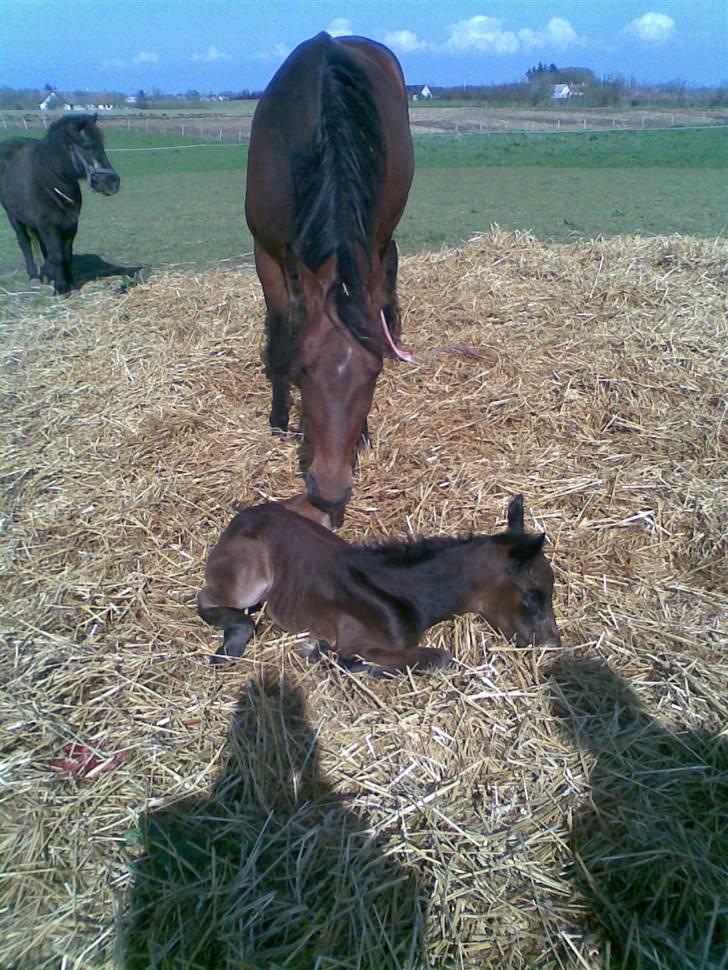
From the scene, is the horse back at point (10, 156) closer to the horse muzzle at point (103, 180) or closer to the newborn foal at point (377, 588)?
the horse muzzle at point (103, 180)

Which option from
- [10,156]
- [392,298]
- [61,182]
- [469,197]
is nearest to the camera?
[392,298]

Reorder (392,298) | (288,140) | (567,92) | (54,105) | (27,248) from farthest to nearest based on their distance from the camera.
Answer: (567,92) < (54,105) < (27,248) < (392,298) < (288,140)

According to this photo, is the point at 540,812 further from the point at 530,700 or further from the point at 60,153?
the point at 60,153

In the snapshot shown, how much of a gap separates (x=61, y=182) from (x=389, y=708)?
329 inches

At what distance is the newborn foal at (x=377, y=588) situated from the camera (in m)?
2.61

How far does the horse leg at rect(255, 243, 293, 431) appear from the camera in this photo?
4012mm

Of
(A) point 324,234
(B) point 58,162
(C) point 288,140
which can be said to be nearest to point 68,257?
(B) point 58,162

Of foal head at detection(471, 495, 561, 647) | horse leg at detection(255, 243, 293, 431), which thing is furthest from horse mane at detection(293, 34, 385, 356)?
foal head at detection(471, 495, 561, 647)

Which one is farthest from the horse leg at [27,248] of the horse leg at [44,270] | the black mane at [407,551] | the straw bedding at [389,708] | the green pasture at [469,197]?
the black mane at [407,551]

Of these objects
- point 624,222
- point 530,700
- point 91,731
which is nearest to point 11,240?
point 624,222

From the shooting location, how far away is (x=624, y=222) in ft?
36.3

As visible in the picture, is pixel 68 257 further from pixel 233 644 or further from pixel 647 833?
pixel 647 833

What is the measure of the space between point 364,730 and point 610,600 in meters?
1.30

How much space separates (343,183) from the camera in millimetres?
3072
